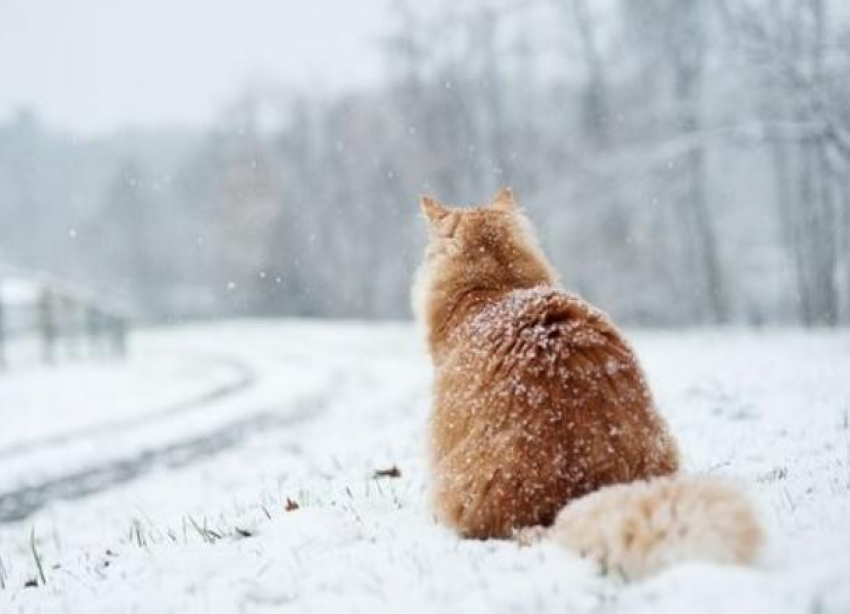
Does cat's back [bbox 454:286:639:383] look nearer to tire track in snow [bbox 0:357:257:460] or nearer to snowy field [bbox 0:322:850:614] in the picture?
snowy field [bbox 0:322:850:614]

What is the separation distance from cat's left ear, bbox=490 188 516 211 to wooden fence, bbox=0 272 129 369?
653 inches

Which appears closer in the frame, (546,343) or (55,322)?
(546,343)

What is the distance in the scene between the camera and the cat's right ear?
18.7 feet

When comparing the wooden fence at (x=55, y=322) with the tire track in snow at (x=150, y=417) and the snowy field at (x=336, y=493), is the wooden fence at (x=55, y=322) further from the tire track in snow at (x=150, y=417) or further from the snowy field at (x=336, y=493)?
the tire track in snow at (x=150, y=417)

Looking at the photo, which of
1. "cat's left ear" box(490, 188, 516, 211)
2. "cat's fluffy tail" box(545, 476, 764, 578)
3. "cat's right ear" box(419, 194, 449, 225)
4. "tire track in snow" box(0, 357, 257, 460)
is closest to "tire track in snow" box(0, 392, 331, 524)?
"tire track in snow" box(0, 357, 257, 460)

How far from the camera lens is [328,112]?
53031mm

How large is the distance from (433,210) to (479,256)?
2.44ft

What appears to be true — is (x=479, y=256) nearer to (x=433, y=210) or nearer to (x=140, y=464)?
(x=433, y=210)

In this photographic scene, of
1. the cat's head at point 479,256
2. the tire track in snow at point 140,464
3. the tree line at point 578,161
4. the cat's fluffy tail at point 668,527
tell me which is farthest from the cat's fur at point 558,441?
the tree line at point 578,161

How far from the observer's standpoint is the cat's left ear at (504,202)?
18.7 feet

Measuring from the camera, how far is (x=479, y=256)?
5148 mm

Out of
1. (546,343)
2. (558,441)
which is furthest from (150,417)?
(558,441)

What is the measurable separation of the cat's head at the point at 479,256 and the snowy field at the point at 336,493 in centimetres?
94

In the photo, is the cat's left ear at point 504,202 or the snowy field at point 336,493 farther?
the cat's left ear at point 504,202
